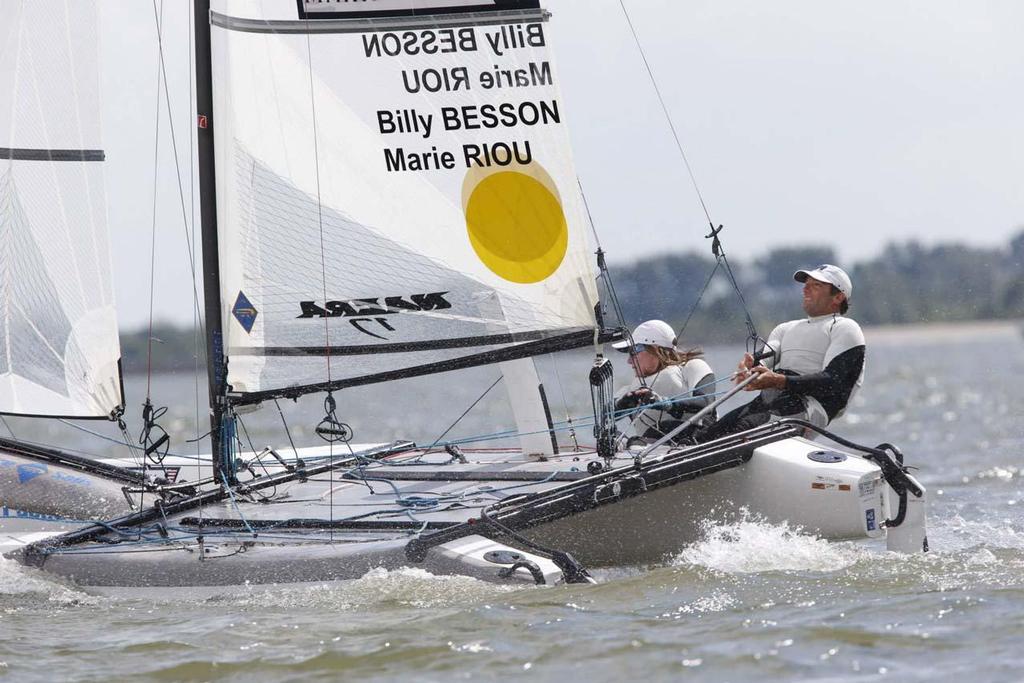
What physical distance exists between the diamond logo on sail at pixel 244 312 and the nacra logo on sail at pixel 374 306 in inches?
9.1

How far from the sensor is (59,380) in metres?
7.56

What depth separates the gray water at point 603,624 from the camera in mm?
4902

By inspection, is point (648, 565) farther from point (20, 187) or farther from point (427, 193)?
point (20, 187)

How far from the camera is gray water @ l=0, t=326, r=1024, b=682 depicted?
4.90 metres

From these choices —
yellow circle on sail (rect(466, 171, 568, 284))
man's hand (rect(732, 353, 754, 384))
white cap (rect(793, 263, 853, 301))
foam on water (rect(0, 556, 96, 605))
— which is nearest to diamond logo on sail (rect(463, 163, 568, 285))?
yellow circle on sail (rect(466, 171, 568, 284))

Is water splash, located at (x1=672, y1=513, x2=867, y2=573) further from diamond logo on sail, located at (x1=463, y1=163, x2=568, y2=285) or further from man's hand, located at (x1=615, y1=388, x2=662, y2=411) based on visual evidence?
diamond logo on sail, located at (x1=463, y1=163, x2=568, y2=285)

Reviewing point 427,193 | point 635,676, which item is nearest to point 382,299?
point 427,193

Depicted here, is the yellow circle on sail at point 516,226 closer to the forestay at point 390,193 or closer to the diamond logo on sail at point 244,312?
the forestay at point 390,193

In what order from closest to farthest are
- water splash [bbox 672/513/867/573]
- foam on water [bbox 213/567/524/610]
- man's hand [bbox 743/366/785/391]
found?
foam on water [bbox 213/567/524/610], water splash [bbox 672/513/867/573], man's hand [bbox 743/366/785/391]

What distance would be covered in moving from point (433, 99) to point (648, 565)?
8.11ft

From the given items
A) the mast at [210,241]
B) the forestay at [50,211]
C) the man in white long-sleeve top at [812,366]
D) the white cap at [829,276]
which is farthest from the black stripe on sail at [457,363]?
the forestay at [50,211]

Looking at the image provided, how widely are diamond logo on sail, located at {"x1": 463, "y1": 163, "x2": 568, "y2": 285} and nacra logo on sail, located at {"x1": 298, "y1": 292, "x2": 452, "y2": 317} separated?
330 millimetres

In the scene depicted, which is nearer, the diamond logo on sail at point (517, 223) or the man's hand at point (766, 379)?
the man's hand at point (766, 379)

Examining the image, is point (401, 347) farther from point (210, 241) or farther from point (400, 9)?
point (400, 9)
